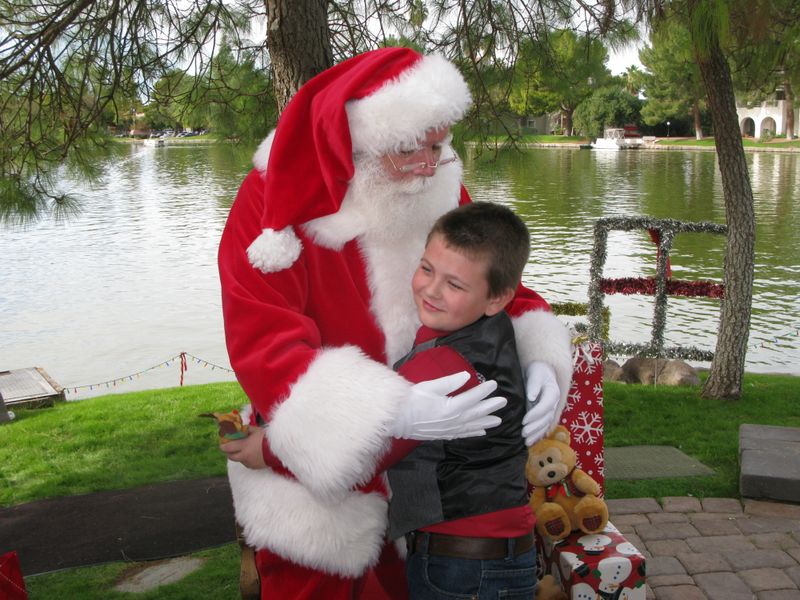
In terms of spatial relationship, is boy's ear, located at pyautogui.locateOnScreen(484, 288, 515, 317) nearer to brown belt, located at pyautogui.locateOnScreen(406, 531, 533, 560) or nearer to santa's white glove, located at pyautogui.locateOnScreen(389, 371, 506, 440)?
santa's white glove, located at pyautogui.locateOnScreen(389, 371, 506, 440)

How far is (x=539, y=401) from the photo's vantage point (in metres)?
1.90

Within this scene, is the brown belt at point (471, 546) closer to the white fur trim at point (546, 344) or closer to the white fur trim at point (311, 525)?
the white fur trim at point (311, 525)

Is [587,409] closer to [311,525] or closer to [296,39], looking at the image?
[311,525]

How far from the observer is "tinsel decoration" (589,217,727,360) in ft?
24.7

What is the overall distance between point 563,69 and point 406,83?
416 centimetres

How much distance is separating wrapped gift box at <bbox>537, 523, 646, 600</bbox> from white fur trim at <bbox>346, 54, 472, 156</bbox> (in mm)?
1467

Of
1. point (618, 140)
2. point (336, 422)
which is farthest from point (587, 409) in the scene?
point (618, 140)

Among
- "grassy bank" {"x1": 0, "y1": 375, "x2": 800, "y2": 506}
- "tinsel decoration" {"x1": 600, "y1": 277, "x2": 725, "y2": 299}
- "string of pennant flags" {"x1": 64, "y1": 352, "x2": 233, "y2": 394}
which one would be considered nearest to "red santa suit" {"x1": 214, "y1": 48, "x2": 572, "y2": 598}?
"grassy bank" {"x1": 0, "y1": 375, "x2": 800, "y2": 506}

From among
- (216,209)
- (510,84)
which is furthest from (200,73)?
(216,209)

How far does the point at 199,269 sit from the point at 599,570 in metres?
14.9

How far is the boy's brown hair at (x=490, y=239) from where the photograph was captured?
68.7 inches

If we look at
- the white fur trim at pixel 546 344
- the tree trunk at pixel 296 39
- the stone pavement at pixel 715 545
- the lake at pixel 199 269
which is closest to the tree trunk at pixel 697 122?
the lake at pixel 199 269

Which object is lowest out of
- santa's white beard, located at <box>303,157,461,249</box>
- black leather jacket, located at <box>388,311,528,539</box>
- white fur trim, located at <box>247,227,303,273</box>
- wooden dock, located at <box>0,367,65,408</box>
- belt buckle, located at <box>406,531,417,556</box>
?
wooden dock, located at <box>0,367,65,408</box>

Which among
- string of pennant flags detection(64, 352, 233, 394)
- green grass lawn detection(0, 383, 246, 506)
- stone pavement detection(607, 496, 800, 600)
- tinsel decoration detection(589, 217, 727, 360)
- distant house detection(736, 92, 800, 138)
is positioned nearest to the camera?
stone pavement detection(607, 496, 800, 600)
